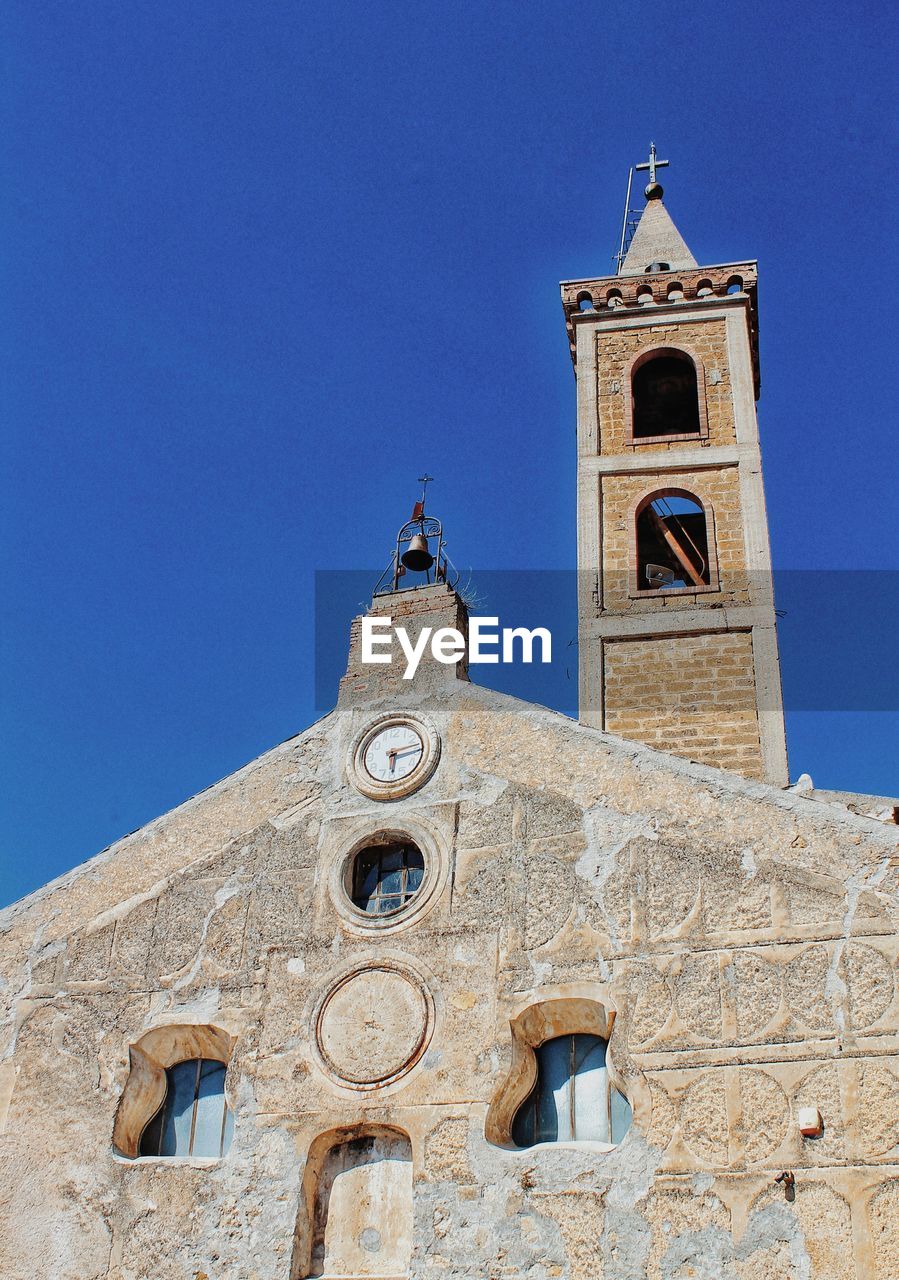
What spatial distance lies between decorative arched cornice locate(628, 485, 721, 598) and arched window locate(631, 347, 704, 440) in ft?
7.73

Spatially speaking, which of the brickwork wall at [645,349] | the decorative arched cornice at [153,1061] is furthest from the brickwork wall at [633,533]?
the decorative arched cornice at [153,1061]

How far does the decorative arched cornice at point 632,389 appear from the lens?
68.9ft

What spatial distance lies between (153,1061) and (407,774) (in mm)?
3437

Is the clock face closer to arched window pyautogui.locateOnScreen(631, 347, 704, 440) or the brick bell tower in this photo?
the brick bell tower

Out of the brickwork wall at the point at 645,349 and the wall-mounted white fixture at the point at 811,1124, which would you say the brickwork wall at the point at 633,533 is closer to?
Answer: the brickwork wall at the point at 645,349

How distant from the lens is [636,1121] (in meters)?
10.4

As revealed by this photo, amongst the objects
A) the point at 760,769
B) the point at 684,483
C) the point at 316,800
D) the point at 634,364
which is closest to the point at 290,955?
the point at 316,800

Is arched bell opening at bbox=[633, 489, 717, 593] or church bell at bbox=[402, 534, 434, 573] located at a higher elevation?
arched bell opening at bbox=[633, 489, 717, 593]

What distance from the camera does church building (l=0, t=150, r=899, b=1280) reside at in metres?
10.0

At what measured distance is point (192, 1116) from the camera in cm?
1215

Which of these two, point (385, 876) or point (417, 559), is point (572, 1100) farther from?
point (417, 559)

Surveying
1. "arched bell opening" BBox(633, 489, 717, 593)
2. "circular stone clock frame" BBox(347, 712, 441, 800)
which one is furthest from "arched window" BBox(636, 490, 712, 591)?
"circular stone clock frame" BBox(347, 712, 441, 800)

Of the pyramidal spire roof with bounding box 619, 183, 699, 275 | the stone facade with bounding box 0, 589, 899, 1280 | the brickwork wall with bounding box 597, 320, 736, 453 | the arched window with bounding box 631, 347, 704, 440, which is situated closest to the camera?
the stone facade with bounding box 0, 589, 899, 1280

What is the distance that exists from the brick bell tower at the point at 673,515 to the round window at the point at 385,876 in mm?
5869
